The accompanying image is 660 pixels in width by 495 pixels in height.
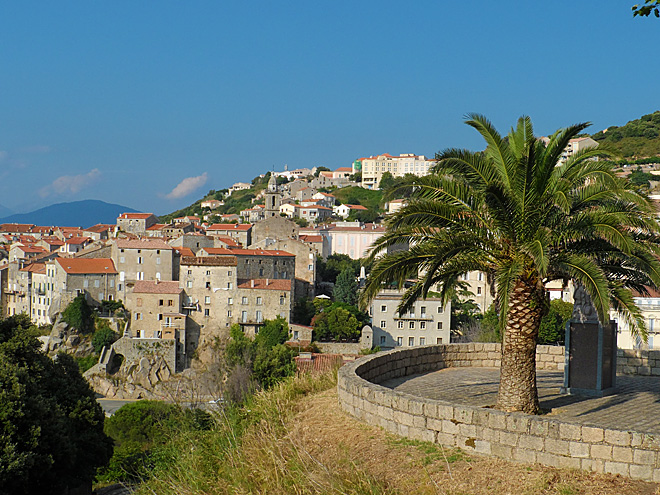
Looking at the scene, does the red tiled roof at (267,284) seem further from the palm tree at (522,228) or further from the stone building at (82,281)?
the palm tree at (522,228)

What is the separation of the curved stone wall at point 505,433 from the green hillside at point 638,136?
411 feet

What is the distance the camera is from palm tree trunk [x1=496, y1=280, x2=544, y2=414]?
Result: 35.8 feet

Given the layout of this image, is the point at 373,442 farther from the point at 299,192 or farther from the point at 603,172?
the point at 299,192

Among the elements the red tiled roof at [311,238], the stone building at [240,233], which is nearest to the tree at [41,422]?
the red tiled roof at [311,238]

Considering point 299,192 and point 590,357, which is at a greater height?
point 299,192

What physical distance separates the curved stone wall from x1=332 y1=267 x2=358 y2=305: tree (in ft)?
185

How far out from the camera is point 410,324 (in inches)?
2335

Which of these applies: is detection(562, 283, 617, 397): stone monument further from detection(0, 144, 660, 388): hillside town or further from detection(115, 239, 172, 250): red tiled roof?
detection(115, 239, 172, 250): red tiled roof

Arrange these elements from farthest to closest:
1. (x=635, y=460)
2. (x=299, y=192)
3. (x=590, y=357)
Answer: (x=299, y=192)
(x=590, y=357)
(x=635, y=460)

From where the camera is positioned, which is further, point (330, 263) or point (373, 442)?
point (330, 263)

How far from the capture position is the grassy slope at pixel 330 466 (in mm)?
8484

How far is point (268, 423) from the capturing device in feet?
A: 38.3

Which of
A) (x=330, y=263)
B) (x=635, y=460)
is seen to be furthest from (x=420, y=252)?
(x=330, y=263)

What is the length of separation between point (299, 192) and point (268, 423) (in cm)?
13944
